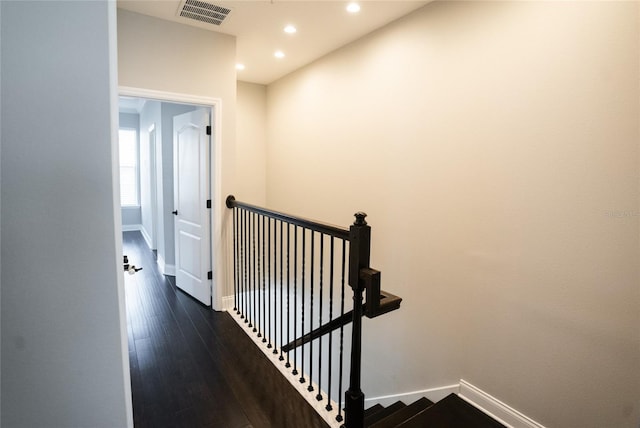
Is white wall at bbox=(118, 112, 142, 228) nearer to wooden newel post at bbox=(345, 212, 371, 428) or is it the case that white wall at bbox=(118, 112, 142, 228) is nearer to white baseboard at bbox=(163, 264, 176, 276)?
white baseboard at bbox=(163, 264, 176, 276)

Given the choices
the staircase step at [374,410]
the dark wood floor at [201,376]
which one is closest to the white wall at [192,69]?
the dark wood floor at [201,376]

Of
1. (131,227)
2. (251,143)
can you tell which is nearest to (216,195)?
(251,143)

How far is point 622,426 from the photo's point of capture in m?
1.65

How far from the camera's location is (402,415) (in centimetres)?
235

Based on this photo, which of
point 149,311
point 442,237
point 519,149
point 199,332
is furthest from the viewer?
point 149,311

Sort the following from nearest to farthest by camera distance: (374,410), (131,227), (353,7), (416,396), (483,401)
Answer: (483,401), (353,7), (416,396), (374,410), (131,227)

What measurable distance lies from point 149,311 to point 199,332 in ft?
2.57

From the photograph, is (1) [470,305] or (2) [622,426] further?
(1) [470,305]

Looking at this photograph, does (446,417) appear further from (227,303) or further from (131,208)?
(131,208)

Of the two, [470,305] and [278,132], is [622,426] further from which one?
[278,132]

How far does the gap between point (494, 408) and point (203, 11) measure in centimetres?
379

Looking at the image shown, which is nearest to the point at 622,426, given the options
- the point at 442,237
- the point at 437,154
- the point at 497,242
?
the point at 497,242

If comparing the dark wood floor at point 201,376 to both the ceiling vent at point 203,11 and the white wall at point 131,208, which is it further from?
the white wall at point 131,208

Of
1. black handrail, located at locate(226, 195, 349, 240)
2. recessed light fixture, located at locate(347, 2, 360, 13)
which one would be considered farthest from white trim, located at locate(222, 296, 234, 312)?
recessed light fixture, located at locate(347, 2, 360, 13)
